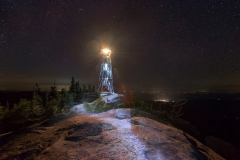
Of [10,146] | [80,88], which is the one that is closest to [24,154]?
[10,146]

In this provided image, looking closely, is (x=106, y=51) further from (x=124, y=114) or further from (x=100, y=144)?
(x=100, y=144)

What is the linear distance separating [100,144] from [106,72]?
2387 centimetres

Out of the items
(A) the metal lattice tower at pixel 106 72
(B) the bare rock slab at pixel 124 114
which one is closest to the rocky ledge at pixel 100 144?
(B) the bare rock slab at pixel 124 114

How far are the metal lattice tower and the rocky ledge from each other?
67.7 feet

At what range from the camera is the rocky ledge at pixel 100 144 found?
726 centimetres

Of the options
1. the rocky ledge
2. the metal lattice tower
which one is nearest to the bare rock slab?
the rocky ledge

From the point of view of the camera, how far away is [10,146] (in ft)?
29.8

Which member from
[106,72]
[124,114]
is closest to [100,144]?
[124,114]

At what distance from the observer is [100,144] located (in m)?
8.26

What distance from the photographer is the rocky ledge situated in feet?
23.8

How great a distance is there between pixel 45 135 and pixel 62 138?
5.76 feet

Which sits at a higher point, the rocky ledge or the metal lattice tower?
the metal lattice tower

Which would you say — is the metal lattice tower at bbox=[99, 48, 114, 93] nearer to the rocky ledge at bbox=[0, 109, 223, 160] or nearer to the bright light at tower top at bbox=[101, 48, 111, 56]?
the bright light at tower top at bbox=[101, 48, 111, 56]

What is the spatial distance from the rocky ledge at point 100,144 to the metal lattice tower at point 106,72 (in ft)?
67.7
